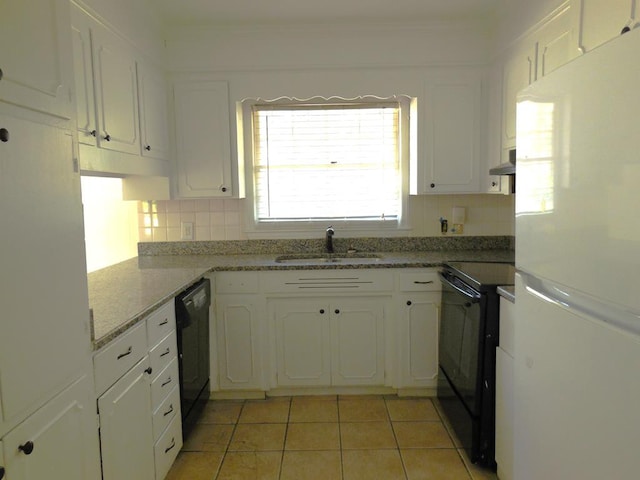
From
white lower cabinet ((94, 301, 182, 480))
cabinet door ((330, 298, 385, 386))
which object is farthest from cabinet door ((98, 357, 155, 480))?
cabinet door ((330, 298, 385, 386))

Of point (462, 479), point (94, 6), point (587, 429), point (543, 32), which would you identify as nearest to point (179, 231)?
point (94, 6)

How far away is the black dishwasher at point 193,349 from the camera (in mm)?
2155

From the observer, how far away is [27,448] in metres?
1.03

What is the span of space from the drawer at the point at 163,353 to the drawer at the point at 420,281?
136 cm

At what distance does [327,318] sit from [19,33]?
2117 millimetres

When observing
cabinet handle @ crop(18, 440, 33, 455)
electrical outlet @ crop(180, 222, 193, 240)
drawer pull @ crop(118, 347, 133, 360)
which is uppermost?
electrical outlet @ crop(180, 222, 193, 240)

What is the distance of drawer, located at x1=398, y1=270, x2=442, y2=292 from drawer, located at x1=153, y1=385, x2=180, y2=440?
1410mm

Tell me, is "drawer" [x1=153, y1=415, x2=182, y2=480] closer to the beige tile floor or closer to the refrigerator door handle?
the beige tile floor

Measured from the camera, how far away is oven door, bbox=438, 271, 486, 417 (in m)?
2.00

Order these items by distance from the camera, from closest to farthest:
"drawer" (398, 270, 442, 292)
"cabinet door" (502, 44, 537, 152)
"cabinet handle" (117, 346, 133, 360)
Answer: "cabinet handle" (117, 346, 133, 360) < "cabinet door" (502, 44, 537, 152) < "drawer" (398, 270, 442, 292)

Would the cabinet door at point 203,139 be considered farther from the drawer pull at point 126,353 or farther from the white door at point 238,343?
the drawer pull at point 126,353

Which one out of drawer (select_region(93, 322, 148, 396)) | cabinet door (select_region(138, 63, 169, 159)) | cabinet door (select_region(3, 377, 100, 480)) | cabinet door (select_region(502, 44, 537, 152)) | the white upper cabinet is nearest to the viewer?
cabinet door (select_region(3, 377, 100, 480))

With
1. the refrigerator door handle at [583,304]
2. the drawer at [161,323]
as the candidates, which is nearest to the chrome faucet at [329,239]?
the drawer at [161,323]

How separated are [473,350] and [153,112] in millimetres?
2223
